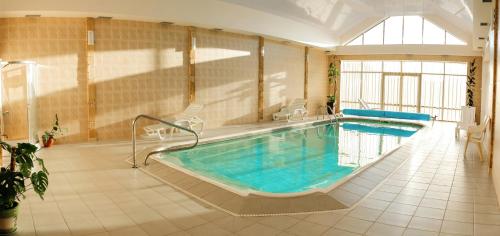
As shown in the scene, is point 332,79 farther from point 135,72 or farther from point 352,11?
point 135,72

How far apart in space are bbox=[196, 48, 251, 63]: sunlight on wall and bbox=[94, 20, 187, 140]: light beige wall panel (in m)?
0.51

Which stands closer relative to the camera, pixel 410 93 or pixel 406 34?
pixel 406 34

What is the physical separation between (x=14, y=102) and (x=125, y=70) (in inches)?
95.5

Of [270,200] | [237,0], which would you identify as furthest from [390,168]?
[237,0]

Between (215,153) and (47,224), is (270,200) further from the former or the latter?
(215,153)

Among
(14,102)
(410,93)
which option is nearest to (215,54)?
(14,102)

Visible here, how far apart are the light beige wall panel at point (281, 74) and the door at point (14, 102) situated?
7.18 m

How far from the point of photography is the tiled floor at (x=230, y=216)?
3.70 m

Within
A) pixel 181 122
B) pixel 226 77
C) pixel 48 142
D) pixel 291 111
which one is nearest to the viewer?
pixel 48 142

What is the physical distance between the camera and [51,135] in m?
8.02

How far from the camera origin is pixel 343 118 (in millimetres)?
14180

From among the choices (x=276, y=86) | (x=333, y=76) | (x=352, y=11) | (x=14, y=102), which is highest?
(x=352, y=11)

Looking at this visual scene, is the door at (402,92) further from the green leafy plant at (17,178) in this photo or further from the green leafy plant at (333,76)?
the green leafy plant at (17,178)

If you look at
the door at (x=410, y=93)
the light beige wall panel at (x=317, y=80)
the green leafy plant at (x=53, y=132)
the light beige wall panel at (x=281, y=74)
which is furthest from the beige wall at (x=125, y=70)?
the door at (x=410, y=93)
